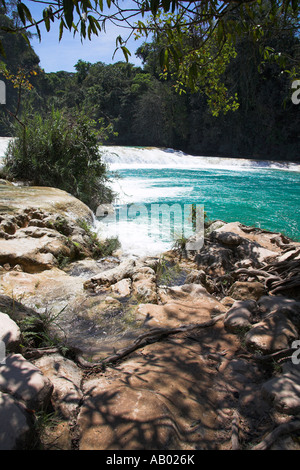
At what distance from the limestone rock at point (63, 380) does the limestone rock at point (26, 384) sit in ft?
0.35

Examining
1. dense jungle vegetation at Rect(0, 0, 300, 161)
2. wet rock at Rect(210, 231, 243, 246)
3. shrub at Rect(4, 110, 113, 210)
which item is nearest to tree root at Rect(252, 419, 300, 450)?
wet rock at Rect(210, 231, 243, 246)

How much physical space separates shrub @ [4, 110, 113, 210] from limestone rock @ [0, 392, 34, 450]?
5.85 m

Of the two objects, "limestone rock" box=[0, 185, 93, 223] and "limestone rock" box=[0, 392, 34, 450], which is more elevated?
"limestone rock" box=[0, 185, 93, 223]

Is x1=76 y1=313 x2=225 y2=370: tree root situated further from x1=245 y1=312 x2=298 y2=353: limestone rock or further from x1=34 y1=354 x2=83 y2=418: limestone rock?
x1=245 y1=312 x2=298 y2=353: limestone rock

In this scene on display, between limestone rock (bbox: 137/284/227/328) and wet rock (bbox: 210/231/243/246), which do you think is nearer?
limestone rock (bbox: 137/284/227/328)

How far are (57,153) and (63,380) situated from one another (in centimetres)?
584

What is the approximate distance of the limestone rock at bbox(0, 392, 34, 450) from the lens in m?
1.17

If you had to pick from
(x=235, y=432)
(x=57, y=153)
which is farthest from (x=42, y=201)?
(x=235, y=432)

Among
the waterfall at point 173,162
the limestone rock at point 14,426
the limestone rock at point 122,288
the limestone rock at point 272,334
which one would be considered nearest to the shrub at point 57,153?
the limestone rock at point 122,288

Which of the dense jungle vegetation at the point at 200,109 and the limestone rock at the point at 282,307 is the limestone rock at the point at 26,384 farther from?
the dense jungle vegetation at the point at 200,109

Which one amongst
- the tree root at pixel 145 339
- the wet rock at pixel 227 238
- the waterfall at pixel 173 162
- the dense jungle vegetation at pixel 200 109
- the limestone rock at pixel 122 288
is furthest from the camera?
the dense jungle vegetation at pixel 200 109

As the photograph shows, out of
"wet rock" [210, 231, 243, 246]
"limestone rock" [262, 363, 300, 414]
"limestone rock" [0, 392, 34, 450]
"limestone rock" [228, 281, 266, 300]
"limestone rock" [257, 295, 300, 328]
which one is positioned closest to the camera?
"limestone rock" [0, 392, 34, 450]

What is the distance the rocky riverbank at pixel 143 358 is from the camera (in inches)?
55.0

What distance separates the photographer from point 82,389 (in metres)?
1.71
